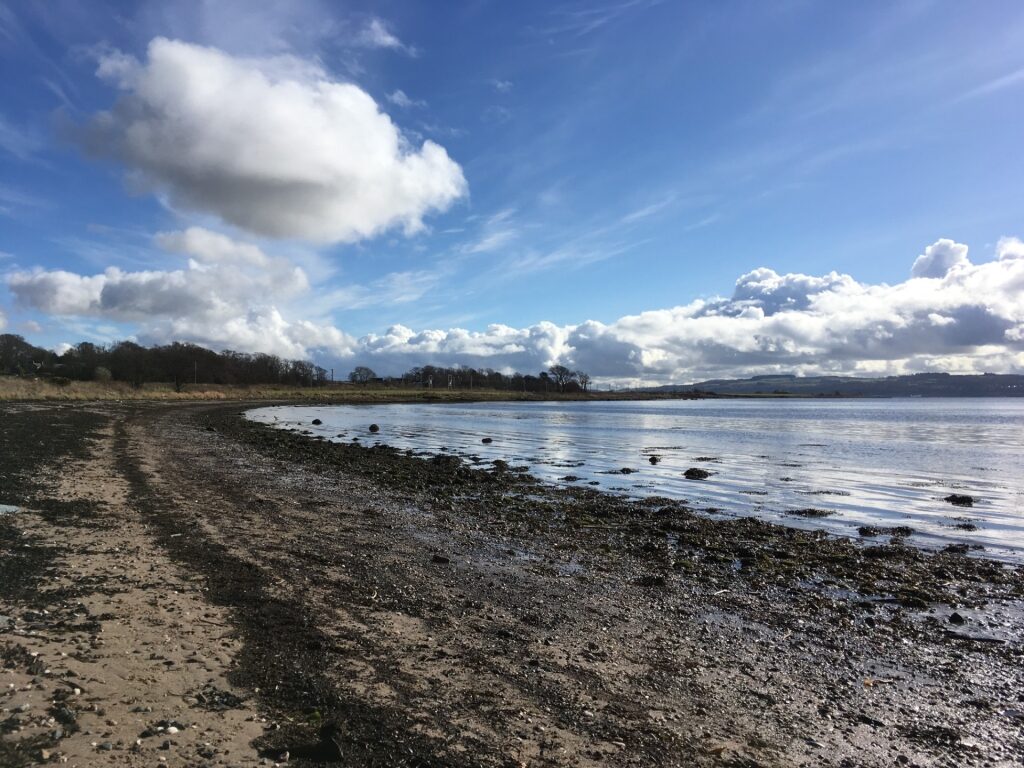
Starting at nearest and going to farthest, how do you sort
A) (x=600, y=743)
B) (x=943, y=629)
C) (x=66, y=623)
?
(x=600, y=743) → (x=66, y=623) → (x=943, y=629)

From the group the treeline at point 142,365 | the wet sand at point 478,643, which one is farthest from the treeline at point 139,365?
the wet sand at point 478,643

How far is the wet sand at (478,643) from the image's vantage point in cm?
452

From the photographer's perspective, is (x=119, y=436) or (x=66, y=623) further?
(x=119, y=436)

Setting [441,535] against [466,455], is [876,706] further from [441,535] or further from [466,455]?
[466,455]

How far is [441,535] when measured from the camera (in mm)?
12445

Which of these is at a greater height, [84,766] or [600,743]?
[84,766]

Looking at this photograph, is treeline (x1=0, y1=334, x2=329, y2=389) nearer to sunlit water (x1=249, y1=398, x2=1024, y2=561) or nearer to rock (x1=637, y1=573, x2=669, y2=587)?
sunlit water (x1=249, y1=398, x2=1024, y2=561)

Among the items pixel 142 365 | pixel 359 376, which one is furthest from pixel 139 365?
pixel 359 376

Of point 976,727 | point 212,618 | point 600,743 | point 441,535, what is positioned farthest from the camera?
point 441,535

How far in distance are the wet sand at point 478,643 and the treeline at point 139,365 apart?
8045 cm

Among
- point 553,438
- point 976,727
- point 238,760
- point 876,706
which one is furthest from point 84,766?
point 553,438

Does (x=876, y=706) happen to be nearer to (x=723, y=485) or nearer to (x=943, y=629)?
(x=943, y=629)

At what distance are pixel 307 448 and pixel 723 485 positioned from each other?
65.6 feet

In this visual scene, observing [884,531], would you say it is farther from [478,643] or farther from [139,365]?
[139,365]
